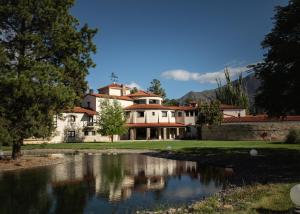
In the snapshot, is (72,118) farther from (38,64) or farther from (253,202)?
(253,202)

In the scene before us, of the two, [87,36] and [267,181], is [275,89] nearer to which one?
[267,181]

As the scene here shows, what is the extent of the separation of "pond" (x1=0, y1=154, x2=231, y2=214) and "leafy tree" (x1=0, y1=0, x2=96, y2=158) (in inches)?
186

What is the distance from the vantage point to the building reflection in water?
19656 mm

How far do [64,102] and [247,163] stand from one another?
54.9 feet

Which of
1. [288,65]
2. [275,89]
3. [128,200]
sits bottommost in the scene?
[128,200]

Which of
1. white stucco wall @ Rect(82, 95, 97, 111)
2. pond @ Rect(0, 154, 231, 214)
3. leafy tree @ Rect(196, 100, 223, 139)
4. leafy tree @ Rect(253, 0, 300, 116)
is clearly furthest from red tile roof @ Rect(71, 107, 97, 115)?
leafy tree @ Rect(253, 0, 300, 116)

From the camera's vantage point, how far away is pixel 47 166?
3266 cm

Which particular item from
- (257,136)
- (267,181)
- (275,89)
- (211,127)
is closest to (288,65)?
(275,89)

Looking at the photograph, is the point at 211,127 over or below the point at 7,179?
over

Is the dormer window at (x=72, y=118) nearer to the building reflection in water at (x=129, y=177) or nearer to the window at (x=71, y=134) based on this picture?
the window at (x=71, y=134)

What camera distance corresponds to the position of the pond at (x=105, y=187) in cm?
1603

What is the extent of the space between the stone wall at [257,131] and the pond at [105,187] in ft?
115

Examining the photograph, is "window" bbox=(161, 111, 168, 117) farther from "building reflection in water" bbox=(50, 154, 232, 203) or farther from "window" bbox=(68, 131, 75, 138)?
"building reflection in water" bbox=(50, 154, 232, 203)

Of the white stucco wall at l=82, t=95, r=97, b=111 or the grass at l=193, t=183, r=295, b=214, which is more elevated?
the white stucco wall at l=82, t=95, r=97, b=111
